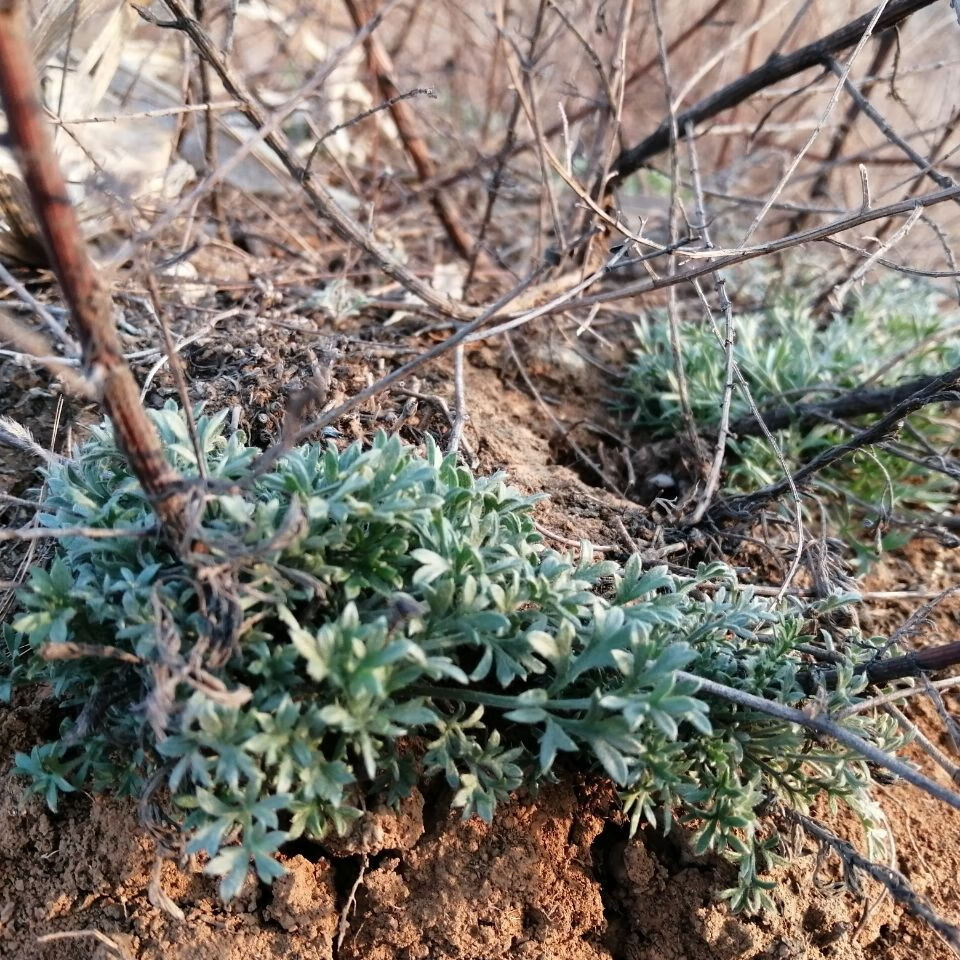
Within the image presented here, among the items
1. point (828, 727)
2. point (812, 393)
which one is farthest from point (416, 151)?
point (828, 727)

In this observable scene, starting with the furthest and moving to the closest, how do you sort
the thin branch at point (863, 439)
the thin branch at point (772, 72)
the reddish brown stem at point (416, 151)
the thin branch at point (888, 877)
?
the reddish brown stem at point (416, 151) → the thin branch at point (772, 72) → the thin branch at point (863, 439) → the thin branch at point (888, 877)

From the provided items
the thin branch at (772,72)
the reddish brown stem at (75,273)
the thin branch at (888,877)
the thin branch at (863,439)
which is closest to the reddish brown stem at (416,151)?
the thin branch at (772,72)

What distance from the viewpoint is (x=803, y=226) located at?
4.67m

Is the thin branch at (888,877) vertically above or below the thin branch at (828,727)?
below

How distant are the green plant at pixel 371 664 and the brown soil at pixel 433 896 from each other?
0.11 m

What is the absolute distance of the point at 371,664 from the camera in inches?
64.6

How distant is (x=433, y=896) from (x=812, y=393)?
2.29 meters

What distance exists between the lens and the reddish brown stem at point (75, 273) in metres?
1.27

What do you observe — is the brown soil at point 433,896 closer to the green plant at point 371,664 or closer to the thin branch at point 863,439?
the green plant at point 371,664

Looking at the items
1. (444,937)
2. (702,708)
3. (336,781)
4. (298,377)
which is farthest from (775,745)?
(298,377)

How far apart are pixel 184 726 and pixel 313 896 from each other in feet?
1.98

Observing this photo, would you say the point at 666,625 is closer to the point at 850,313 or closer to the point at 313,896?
the point at 313,896

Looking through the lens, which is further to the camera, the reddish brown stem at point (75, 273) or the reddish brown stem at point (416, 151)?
the reddish brown stem at point (416, 151)

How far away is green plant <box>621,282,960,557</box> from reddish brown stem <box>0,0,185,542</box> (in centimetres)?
187
